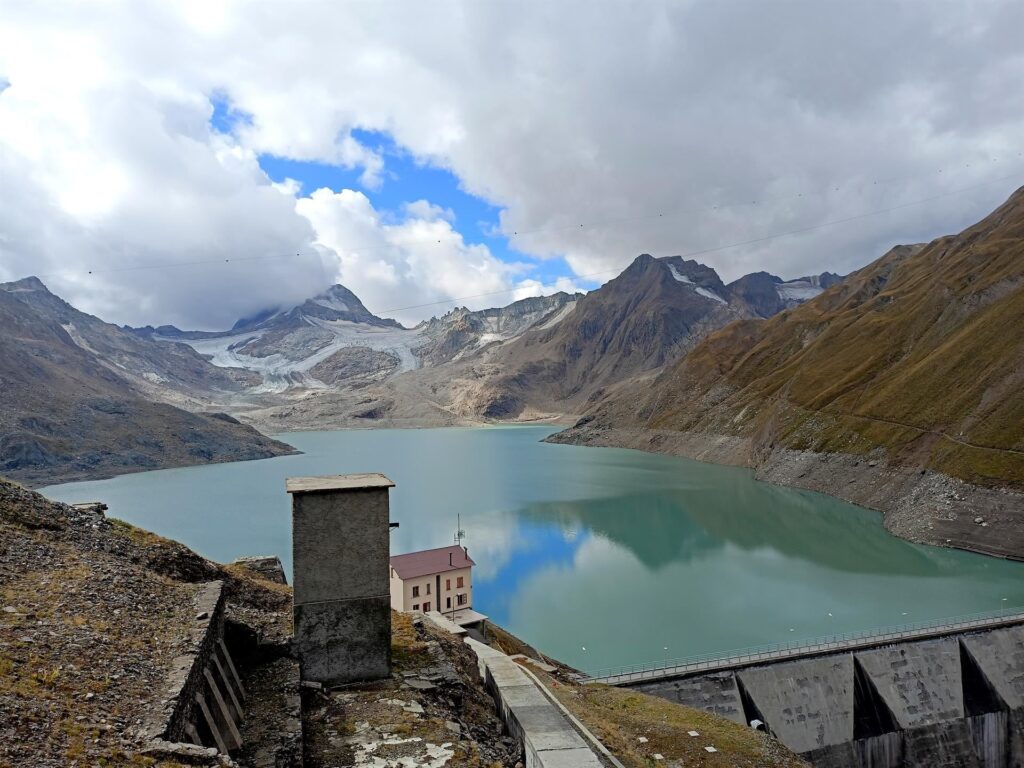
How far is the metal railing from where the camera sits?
907 inches

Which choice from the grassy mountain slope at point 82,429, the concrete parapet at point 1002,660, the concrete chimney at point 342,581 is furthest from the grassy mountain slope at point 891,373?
the grassy mountain slope at point 82,429

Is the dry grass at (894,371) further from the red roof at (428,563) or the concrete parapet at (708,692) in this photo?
the red roof at (428,563)

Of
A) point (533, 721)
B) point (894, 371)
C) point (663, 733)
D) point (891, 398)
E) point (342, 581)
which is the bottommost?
point (663, 733)

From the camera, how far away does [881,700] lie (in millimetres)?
24031

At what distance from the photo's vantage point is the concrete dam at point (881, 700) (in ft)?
74.5

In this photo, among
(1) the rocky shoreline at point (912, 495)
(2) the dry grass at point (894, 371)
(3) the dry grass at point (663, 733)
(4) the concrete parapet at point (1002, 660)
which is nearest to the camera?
(3) the dry grass at point (663, 733)

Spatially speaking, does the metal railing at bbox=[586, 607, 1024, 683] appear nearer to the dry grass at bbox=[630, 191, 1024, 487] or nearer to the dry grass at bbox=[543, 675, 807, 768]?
the dry grass at bbox=[543, 675, 807, 768]

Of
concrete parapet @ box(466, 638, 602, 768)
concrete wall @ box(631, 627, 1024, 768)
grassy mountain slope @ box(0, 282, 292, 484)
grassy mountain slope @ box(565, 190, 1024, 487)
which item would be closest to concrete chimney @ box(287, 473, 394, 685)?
concrete parapet @ box(466, 638, 602, 768)

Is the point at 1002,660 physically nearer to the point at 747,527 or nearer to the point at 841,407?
the point at 747,527

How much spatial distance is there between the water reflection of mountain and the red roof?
1773cm

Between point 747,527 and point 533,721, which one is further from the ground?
point 747,527

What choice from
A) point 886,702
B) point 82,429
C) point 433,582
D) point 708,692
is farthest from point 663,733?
point 82,429

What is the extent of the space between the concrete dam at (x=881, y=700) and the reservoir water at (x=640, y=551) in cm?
538

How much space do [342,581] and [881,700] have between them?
Result: 78.8 feet
